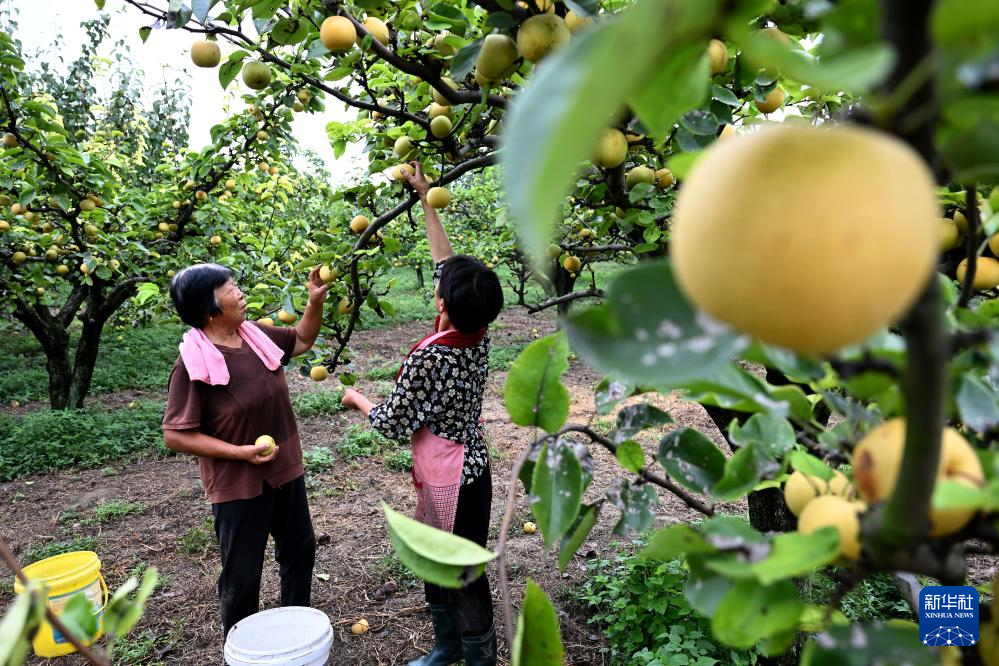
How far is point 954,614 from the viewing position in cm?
58

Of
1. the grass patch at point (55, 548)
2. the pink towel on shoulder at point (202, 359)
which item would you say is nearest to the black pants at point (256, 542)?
the pink towel on shoulder at point (202, 359)

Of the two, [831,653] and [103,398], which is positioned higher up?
[831,653]

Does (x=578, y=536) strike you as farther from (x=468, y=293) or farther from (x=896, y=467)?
(x=468, y=293)

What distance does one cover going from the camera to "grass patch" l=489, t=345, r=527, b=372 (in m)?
7.35

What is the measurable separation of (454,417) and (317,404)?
4152 mm

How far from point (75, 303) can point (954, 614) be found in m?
6.53

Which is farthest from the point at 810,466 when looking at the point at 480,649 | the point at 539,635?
the point at 480,649

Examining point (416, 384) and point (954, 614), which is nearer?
point (954, 614)

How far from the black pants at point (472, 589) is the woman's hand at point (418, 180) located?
3.70 feet

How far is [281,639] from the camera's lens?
7.80 feet

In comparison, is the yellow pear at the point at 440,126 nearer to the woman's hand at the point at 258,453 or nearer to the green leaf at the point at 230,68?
the green leaf at the point at 230,68

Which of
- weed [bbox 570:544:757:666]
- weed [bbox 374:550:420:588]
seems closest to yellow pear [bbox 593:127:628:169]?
weed [bbox 570:544:757:666]

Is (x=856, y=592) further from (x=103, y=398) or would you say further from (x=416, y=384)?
(x=103, y=398)

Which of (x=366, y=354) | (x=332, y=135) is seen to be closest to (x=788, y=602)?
(x=332, y=135)
